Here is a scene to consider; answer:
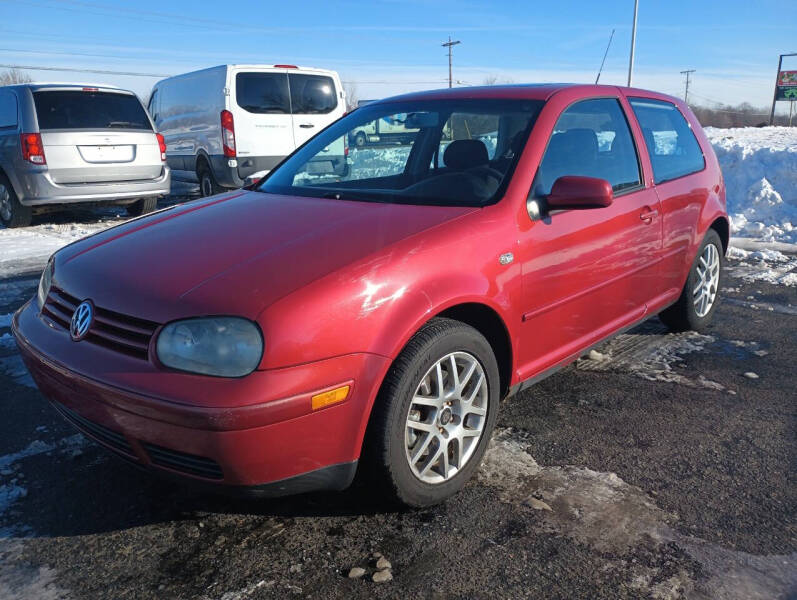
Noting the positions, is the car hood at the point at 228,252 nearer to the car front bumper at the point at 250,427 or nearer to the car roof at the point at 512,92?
the car front bumper at the point at 250,427

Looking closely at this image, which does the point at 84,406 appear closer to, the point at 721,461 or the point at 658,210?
the point at 721,461

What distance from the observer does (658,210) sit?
370 cm

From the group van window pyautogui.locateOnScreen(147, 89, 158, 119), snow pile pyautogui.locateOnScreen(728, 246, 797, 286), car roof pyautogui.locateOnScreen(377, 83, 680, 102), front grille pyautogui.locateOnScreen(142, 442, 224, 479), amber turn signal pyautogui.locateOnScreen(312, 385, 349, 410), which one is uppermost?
van window pyautogui.locateOnScreen(147, 89, 158, 119)

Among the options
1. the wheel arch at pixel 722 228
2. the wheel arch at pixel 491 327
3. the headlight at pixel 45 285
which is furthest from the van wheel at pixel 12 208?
the wheel arch at pixel 722 228

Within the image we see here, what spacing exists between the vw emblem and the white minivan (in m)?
6.99

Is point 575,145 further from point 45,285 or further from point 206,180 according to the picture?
point 206,180

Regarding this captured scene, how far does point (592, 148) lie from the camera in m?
3.42

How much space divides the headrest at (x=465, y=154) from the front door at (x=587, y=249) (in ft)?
1.02

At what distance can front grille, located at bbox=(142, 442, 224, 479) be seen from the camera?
206 centimetres

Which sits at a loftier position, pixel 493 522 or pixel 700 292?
pixel 700 292

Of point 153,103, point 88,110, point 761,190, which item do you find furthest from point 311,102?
point 761,190

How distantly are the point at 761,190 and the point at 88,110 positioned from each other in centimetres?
926

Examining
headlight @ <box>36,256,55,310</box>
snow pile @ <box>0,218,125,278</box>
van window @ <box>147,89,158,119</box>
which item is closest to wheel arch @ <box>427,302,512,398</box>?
headlight @ <box>36,256,55,310</box>

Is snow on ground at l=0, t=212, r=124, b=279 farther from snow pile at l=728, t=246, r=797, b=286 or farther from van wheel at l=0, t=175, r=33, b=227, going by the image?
snow pile at l=728, t=246, r=797, b=286
